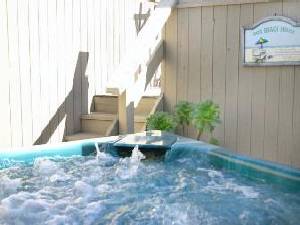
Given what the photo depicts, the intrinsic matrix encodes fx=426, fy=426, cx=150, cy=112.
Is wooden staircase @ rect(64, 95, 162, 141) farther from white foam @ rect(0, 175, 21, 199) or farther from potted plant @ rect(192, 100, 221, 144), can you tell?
white foam @ rect(0, 175, 21, 199)

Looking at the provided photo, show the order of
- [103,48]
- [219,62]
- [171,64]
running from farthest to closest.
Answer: [103,48] → [171,64] → [219,62]

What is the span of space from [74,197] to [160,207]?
556mm

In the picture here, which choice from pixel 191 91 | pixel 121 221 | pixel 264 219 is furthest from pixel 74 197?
pixel 191 91

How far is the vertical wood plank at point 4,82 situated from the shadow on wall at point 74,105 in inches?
20.2

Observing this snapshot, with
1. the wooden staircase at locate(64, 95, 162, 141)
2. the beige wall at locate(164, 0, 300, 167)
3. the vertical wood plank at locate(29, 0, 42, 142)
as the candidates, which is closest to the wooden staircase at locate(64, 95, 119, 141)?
the wooden staircase at locate(64, 95, 162, 141)

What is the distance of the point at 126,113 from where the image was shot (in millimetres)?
4172

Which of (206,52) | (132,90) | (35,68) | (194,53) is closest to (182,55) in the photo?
(194,53)

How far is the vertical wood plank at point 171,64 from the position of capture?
4793 millimetres

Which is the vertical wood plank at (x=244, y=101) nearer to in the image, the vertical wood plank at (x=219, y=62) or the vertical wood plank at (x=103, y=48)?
the vertical wood plank at (x=219, y=62)

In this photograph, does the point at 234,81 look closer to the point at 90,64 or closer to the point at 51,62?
the point at 90,64

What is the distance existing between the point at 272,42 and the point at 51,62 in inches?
86.2

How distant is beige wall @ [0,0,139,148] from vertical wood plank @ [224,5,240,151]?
63.2 inches

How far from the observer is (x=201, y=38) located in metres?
4.57

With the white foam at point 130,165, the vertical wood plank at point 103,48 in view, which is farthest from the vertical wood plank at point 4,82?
the vertical wood plank at point 103,48
